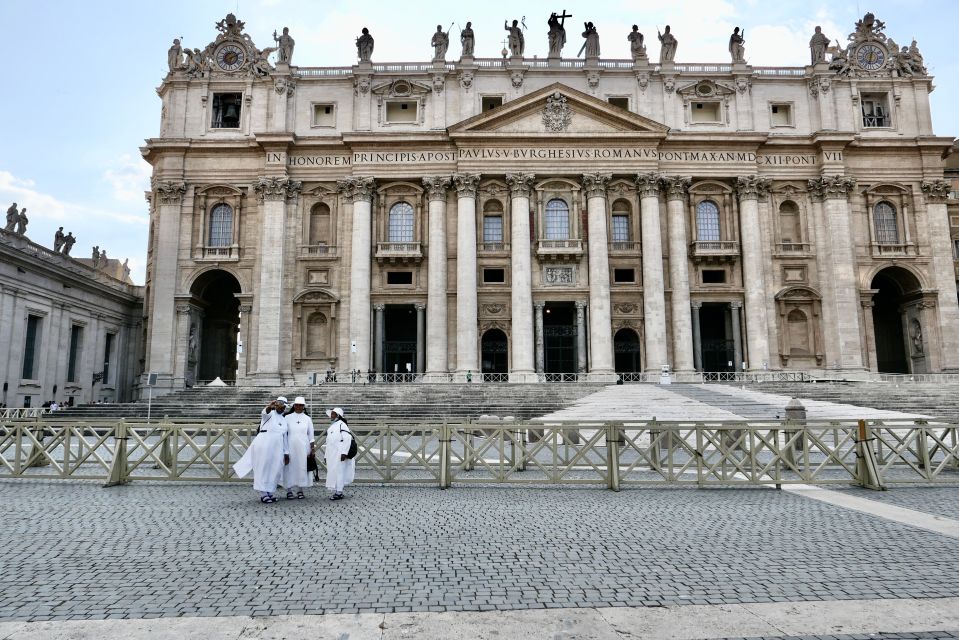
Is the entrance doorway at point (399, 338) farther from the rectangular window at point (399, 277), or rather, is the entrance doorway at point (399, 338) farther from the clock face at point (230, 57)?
the clock face at point (230, 57)

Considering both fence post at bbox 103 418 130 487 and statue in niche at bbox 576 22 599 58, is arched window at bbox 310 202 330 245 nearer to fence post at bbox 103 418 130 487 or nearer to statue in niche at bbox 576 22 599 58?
statue in niche at bbox 576 22 599 58

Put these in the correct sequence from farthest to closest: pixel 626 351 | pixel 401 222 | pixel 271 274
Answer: pixel 401 222 < pixel 626 351 < pixel 271 274

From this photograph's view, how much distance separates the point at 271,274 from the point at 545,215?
1711 centimetres

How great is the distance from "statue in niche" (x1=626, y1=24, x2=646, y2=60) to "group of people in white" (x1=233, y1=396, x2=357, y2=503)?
121 feet

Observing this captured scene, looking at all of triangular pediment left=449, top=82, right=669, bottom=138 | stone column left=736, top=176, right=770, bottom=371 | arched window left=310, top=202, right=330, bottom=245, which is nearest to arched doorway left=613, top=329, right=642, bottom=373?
stone column left=736, top=176, right=770, bottom=371

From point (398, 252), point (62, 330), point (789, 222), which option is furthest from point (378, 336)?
point (789, 222)

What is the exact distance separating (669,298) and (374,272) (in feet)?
59.7

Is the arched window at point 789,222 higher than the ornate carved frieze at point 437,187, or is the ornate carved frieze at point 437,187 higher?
the ornate carved frieze at point 437,187

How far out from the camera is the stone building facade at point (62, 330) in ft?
103

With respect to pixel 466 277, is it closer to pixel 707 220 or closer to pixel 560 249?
pixel 560 249

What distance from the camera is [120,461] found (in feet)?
39.2

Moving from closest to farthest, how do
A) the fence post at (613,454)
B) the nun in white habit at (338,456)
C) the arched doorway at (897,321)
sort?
the nun in white habit at (338,456), the fence post at (613,454), the arched doorway at (897,321)

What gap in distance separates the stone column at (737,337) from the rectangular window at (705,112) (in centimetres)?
1227

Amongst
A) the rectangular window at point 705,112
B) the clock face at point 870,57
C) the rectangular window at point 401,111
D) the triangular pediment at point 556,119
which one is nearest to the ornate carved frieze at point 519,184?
the triangular pediment at point 556,119
